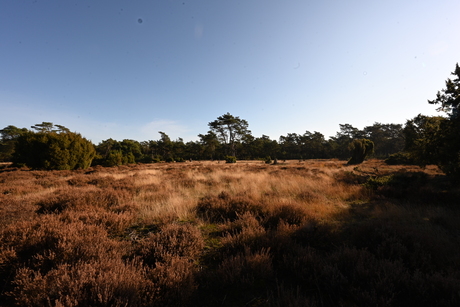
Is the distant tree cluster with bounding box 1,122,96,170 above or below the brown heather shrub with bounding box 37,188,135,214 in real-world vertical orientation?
above

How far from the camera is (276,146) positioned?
7175 cm

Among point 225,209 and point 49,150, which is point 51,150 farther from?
point 225,209

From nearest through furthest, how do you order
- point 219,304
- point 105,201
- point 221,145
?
point 219,304 < point 105,201 < point 221,145

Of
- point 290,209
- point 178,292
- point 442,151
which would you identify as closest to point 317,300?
point 178,292

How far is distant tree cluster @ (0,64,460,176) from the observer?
26.5 ft

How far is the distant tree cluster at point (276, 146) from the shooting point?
26.5 feet

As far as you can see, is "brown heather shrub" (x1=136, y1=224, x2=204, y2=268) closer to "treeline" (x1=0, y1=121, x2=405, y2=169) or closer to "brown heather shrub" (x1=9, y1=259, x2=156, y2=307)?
"brown heather shrub" (x1=9, y1=259, x2=156, y2=307)

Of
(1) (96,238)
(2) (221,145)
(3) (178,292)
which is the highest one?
(2) (221,145)

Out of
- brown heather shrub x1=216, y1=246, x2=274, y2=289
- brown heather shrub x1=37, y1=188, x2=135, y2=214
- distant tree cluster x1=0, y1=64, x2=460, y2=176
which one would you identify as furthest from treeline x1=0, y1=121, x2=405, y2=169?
brown heather shrub x1=216, y1=246, x2=274, y2=289

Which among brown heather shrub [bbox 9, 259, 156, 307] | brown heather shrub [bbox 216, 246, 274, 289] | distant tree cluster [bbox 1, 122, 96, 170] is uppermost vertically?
distant tree cluster [bbox 1, 122, 96, 170]

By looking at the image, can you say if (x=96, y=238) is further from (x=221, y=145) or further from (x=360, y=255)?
(x=221, y=145)

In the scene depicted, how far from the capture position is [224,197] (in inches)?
250

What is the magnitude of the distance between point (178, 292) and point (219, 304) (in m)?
0.51

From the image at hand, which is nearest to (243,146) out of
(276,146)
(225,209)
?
(276,146)
